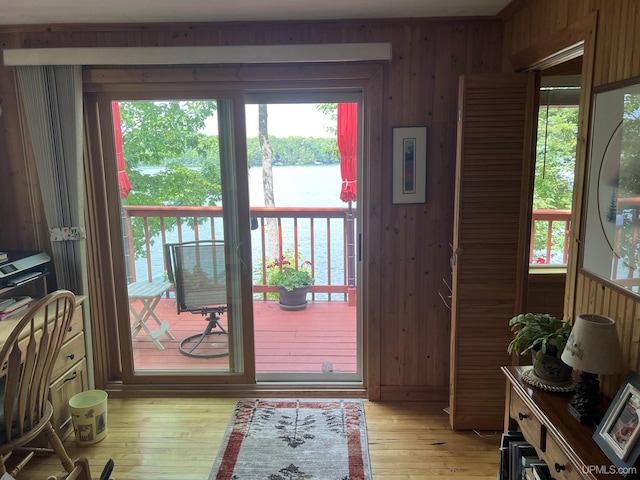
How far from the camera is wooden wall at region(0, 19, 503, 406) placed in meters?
2.79

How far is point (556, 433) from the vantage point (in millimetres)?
1474

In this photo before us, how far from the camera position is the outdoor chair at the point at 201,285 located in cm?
319

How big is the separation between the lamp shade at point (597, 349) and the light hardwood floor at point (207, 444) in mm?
1195

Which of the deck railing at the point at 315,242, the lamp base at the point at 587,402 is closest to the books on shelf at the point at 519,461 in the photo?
the lamp base at the point at 587,402

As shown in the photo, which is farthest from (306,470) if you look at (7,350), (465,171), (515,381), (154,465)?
(465,171)

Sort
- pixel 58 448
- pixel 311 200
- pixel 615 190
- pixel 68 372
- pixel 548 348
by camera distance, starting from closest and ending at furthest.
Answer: pixel 615 190
pixel 548 348
pixel 58 448
pixel 68 372
pixel 311 200

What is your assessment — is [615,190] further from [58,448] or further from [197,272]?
[58,448]

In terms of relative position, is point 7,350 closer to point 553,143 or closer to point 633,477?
point 633,477

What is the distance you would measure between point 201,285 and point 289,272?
1532 millimetres

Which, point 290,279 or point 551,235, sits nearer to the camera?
point 551,235

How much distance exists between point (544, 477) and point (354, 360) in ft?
6.92

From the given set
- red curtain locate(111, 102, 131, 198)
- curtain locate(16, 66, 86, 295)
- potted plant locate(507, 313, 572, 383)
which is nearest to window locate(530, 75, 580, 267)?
potted plant locate(507, 313, 572, 383)

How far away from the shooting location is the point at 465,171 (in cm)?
254

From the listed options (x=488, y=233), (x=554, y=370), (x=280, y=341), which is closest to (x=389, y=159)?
(x=488, y=233)
